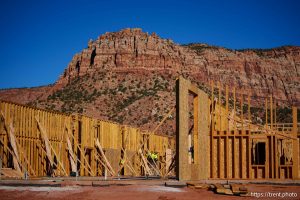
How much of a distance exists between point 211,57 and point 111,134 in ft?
271

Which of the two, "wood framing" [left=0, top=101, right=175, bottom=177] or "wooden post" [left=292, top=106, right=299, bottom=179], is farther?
"wood framing" [left=0, top=101, right=175, bottom=177]

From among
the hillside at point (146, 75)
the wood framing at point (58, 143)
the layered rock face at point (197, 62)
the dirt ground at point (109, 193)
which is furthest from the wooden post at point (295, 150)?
the layered rock face at point (197, 62)

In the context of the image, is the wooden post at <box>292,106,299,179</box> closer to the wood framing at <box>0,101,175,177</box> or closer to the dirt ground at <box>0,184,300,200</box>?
the wood framing at <box>0,101,175,177</box>

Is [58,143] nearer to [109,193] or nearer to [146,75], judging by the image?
[109,193]

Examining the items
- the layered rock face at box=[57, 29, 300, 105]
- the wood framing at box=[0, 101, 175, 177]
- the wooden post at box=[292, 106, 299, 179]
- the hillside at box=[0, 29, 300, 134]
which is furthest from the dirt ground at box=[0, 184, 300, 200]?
the layered rock face at box=[57, 29, 300, 105]

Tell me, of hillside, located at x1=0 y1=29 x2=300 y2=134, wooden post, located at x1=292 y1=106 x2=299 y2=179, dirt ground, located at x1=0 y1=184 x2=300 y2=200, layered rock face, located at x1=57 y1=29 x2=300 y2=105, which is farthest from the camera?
layered rock face, located at x1=57 y1=29 x2=300 y2=105

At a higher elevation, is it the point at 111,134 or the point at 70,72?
the point at 70,72

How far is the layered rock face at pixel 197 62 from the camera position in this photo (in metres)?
95.4

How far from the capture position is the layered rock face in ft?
313

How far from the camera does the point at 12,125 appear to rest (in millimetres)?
22594

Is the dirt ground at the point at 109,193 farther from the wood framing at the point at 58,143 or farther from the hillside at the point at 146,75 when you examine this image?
the hillside at the point at 146,75

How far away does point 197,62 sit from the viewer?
341 feet

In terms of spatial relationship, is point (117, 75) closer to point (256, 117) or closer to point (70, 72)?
point (70, 72)

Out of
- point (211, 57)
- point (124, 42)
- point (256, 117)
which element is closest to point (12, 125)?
point (256, 117)
